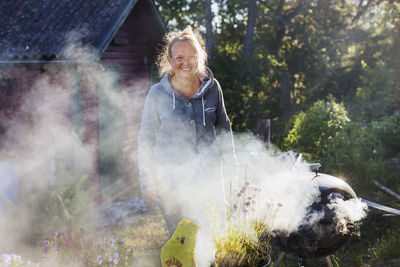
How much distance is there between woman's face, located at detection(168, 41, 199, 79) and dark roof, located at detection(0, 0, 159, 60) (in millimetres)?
3322

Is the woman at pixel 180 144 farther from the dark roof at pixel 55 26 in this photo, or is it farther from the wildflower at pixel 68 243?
the dark roof at pixel 55 26

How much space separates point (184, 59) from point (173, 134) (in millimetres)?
646

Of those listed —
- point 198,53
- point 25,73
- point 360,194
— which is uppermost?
point 198,53

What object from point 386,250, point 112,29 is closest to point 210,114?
point 386,250

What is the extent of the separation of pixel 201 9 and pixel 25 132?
39.8ft

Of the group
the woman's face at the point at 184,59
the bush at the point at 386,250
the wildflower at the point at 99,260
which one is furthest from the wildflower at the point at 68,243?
the bush at the point at 386,250

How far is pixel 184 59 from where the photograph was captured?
3023 mm

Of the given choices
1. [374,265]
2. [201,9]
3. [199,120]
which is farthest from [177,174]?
[201,9]

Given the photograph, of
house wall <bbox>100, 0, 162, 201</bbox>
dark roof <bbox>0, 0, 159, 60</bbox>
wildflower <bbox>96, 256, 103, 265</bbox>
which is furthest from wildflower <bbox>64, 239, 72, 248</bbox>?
house wall <bbox>100, 0, 162, 201</bbox>

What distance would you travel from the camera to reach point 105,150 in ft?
25.0

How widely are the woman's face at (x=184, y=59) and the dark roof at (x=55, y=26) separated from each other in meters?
3.32

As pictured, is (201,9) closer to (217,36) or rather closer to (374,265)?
(217,36)

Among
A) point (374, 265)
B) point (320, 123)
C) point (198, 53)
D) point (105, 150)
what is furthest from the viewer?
point (320, 123)

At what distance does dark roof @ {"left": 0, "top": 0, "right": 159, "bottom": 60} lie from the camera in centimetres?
606
